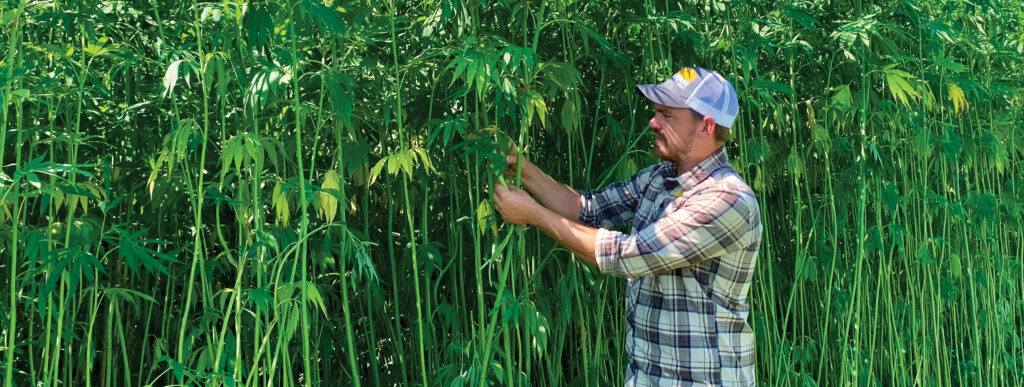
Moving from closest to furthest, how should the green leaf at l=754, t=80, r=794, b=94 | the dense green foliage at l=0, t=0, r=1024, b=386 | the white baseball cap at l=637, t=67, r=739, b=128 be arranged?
the dense green foliage at l=0, t=0, r=1024, b=386 < the white baseball cap at l=637, t=67, r=739, b=128 < the green leaf at l=754, t=80, r=794, b=94

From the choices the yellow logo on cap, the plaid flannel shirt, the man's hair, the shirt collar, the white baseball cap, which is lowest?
the plaid flannel shirt

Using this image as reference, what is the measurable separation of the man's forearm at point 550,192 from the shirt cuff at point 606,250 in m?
0.33

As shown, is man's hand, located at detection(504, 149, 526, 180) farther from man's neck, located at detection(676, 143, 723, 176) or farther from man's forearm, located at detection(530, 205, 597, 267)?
man's neck, located at detection(676, 143, 723, 176)

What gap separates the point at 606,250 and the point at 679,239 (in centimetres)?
18

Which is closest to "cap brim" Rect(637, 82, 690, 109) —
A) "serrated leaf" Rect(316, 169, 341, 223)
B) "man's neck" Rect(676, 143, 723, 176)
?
"man's neck" Rect(676, 143, 723, 176)

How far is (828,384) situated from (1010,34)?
2158 millimetres

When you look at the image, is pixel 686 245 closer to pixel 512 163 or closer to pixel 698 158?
pixel 698 158

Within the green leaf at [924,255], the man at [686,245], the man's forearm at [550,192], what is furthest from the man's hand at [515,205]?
the green leaf at [924,255]

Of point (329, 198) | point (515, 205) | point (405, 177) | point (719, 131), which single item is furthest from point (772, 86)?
point (329, 198)

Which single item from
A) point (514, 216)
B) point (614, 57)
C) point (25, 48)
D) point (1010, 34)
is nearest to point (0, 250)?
point (25, 48)

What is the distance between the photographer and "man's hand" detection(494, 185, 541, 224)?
93.8 inches

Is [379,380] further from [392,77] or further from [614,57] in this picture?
[614,57]

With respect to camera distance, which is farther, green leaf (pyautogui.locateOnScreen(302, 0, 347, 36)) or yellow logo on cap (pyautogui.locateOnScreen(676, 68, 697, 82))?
yellow logo on cap (pyautogui.locateOnScreen(676, 68, 697, 82))

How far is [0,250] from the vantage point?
2.20 meters
